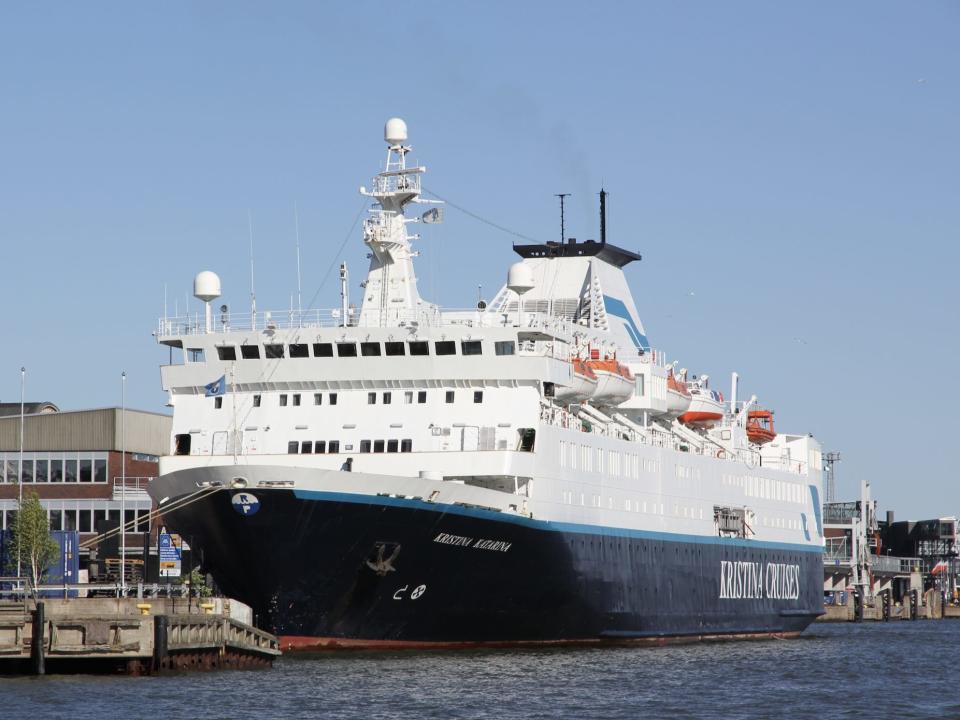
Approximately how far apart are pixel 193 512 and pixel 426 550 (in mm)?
5665

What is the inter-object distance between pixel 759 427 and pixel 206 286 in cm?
2719

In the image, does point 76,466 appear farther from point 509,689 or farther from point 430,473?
point 509,689

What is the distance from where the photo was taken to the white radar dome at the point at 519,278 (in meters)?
48.0

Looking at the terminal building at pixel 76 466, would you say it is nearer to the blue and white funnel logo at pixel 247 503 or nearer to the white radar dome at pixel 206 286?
the white radar dome at pixel 206 286

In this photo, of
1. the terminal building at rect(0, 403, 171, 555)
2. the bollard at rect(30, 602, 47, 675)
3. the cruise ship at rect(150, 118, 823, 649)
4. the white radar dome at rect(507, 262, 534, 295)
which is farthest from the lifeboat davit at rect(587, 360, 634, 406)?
the terminal building at rect(0, 403, 171, 555)

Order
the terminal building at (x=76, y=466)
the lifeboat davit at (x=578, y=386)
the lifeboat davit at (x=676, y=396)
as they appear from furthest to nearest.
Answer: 1. the terminal building at (x=76, y=466)
2. the lifeboat davit at (x=676, y=396)
3. the lifeboat davit at (x=578, y=386)

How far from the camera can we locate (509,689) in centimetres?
3631

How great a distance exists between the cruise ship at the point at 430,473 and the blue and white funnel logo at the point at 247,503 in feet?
0.21

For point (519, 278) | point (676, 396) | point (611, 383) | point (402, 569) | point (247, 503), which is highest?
point (519, 278)

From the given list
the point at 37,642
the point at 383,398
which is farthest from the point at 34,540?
the point at 37,642

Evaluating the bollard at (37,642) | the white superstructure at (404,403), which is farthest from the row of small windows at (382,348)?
the bollard at (37,642)

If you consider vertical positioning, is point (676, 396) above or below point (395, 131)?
below

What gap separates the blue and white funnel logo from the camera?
39.8 m

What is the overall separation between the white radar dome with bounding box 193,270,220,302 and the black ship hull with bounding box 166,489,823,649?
714 cm
